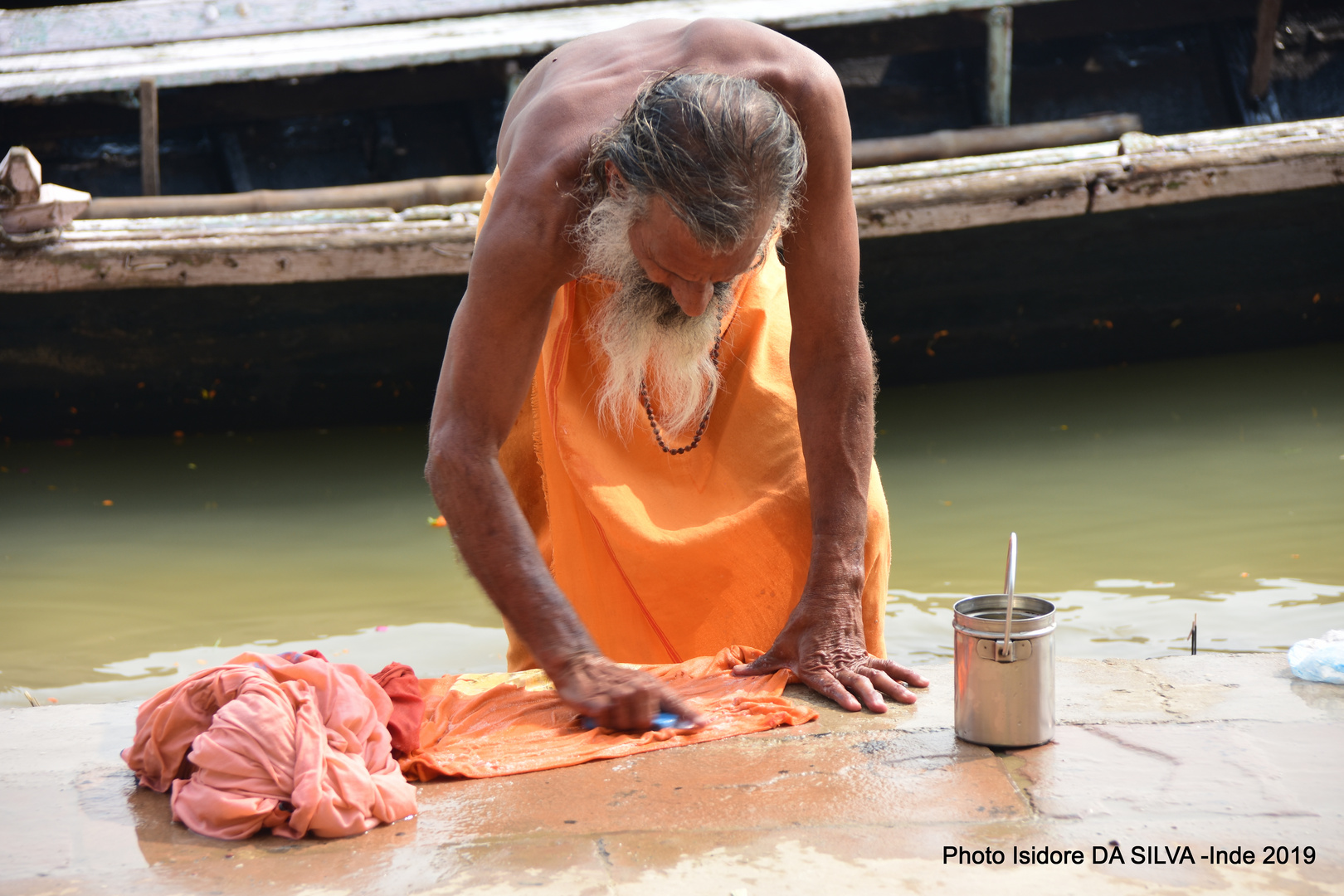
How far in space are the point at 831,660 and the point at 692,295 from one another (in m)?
Answer: 0.77

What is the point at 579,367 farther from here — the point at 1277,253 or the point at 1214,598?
the point at 1277,253

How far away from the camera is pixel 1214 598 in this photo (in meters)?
3.54

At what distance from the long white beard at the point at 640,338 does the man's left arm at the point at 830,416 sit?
0.65 ft

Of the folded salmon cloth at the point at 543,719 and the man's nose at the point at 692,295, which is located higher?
the man's nose at the point at 692,295

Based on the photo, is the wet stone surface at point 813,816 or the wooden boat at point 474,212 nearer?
the wet stone surface at point 813,816

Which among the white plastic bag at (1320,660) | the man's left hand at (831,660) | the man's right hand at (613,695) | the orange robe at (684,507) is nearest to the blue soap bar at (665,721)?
the man's right hand at (613,695)

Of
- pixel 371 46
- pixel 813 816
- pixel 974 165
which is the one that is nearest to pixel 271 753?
pixel 813 816

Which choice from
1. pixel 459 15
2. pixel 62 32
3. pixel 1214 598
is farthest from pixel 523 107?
pixel 62 32

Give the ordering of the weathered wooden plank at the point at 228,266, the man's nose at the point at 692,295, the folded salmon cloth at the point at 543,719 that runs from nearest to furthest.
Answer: the folded salmon cloth at the point at 543,719, the man's nose at the point at 692,295, the weathered wooden plank at the point at 228,266

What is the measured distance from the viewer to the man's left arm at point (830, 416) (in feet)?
7.93

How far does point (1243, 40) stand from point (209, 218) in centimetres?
536

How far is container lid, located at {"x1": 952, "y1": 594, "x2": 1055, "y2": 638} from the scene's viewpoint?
204 centimetres

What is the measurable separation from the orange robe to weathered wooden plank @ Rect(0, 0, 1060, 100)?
3.38m

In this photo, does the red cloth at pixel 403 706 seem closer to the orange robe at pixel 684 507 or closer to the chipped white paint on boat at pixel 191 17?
the orange robe at pixel 684 507
